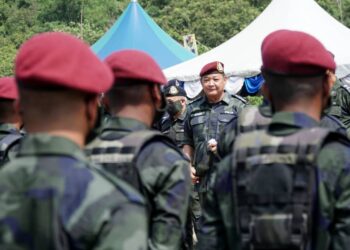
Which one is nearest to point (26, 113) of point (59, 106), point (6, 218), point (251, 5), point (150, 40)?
point (59, 106)

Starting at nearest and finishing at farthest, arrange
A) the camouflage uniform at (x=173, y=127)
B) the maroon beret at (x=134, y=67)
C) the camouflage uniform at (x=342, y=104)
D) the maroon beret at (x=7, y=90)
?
the maroon beret at (x=134, y=67)
the maroon beret at (x=7, y=90)
the camouflage uniform at (x=342, y=104)
the camouflage uniform at (x=173, y=127)

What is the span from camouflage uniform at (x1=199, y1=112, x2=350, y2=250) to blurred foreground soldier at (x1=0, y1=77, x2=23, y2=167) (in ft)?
7.84

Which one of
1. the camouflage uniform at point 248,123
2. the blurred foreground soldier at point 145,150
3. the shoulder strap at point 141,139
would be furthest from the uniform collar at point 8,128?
the shoulder strap at point 141,139

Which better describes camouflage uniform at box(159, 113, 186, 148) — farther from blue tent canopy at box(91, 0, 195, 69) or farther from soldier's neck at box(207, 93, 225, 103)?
blue tent canopy at box(91, 0, 195, 69)

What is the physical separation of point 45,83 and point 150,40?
59.0 ft

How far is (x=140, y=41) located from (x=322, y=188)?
17.1 metres

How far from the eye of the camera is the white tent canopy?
44.5ft

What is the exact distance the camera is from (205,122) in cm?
777

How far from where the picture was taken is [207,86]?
25.3 feet

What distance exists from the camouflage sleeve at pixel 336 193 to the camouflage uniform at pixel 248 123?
174mm

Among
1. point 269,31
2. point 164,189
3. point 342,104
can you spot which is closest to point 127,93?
point 164,189

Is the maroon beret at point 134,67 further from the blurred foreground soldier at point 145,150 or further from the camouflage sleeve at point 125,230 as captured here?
the camouflage sleeve at point 125,230

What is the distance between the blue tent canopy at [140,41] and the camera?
1945 cm

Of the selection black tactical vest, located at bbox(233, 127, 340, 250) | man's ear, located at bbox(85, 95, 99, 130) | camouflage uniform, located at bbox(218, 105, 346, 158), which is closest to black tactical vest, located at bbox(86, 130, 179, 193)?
camouflage uniform, located at bbox(218, 105, 346, 158)
